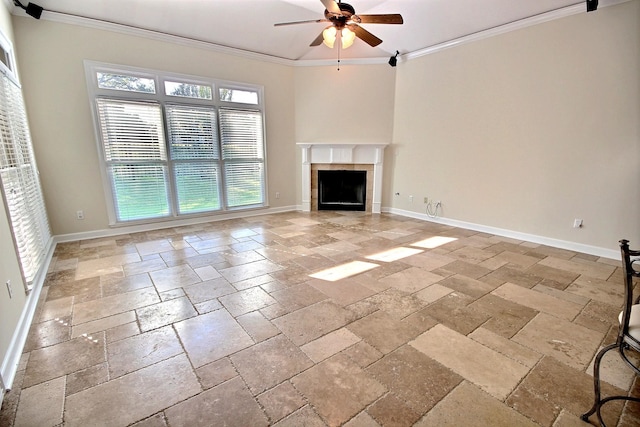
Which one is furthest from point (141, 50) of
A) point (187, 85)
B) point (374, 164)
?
point (374, 164)

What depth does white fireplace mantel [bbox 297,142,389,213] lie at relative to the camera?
570 centimetres

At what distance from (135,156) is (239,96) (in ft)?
6.46

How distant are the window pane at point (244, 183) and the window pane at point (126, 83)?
63.0 inches

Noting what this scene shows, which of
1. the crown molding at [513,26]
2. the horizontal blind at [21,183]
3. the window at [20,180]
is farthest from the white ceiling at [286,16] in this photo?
the horizontal blind at [21,183]

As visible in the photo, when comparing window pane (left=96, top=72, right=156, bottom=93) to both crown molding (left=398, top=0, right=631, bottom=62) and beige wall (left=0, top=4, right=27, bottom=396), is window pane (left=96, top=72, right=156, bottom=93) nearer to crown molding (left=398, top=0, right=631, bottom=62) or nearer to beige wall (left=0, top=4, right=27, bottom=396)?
beige wall (left=0, top=4, right=27, bottom=396)

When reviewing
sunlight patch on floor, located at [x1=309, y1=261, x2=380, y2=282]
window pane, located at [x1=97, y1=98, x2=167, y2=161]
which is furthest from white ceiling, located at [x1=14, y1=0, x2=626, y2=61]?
sunlight patch on floor, located at [x1=309, y1=261, x2=380, y2=282]

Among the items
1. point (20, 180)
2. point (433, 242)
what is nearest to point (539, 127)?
point (433, 242)

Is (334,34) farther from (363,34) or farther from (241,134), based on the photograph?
(241,134)

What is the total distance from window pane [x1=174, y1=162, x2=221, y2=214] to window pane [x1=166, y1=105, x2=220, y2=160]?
0.60ft

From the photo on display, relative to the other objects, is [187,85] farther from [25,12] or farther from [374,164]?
[374,164]

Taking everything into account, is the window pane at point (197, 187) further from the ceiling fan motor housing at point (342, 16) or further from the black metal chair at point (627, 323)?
the black metal chair at point (627, 323)

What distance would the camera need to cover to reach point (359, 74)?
5.51 m

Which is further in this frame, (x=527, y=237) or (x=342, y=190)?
(x=342, y=190)

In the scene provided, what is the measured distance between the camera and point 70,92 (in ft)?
12.3
